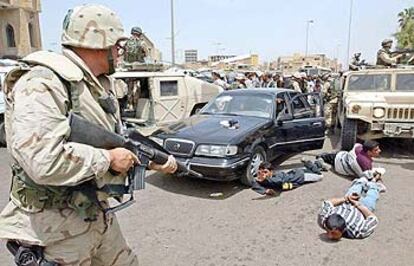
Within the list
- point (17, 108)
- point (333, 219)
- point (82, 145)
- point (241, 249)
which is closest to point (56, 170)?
point (82, 145)

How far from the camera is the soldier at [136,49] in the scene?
337 inches

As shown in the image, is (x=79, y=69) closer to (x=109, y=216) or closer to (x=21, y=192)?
(x=21, y=192)

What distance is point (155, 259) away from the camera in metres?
3.02

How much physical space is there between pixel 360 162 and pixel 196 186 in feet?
7.33

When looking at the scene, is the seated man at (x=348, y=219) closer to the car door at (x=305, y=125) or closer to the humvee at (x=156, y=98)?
the car door at (x=305, y=125)

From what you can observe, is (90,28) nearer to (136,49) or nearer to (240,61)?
(136,49)

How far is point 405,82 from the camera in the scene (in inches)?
268

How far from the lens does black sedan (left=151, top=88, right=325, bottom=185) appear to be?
176 inches

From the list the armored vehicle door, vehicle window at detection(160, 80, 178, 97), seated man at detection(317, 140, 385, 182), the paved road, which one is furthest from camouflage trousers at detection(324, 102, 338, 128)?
the paved road

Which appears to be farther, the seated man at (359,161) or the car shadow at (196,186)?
the seated man at (359,161)

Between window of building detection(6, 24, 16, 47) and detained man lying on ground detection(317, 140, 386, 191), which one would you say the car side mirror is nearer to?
detained man lying on ground detection(317, 140, 386, 191)

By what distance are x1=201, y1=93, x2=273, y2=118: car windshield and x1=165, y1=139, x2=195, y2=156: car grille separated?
124 cm

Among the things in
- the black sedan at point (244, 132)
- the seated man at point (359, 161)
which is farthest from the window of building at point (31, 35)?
the seated man at point (359, 161)

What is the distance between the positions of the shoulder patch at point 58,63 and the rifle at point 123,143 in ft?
0.49
